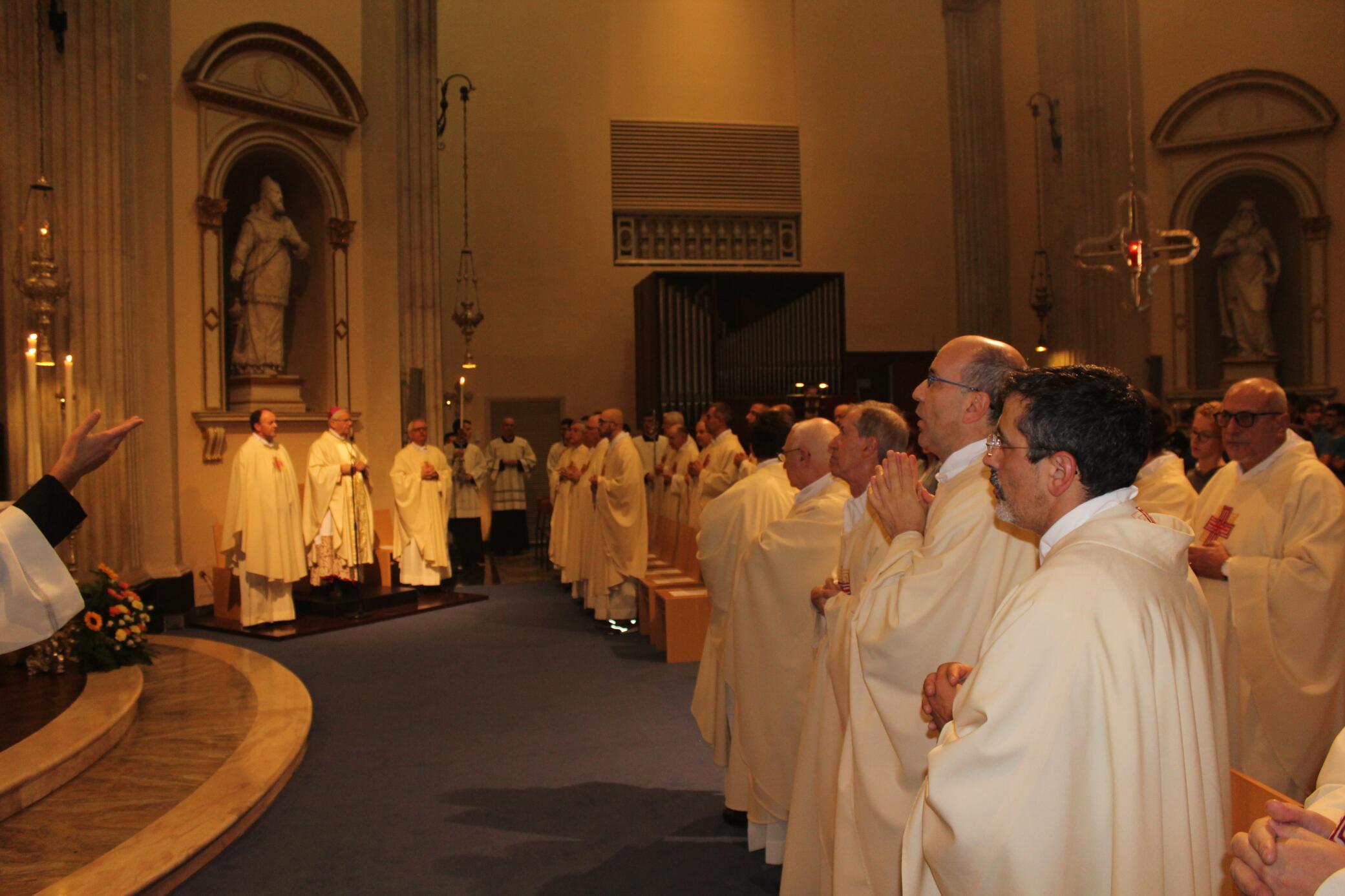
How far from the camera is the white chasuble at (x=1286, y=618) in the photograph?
4.08 m

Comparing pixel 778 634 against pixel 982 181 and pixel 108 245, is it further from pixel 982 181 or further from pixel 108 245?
pixel 982 181

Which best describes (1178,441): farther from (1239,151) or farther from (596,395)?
(596,395)

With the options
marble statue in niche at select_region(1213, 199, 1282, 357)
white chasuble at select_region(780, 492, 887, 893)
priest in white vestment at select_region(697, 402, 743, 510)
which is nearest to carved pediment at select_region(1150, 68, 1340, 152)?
marble statue in niche at select_region(1213, 199, 1282, 357)

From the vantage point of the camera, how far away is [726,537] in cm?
506

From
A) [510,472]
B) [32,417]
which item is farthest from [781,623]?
[510,472]

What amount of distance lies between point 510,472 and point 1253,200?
9401 mm

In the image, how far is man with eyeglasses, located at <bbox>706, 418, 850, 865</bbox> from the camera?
404 centimetres

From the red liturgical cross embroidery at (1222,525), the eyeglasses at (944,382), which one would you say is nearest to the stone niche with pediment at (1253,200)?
the red liturgical cross embroidery at (1222,525)

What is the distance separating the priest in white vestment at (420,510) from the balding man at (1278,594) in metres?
7.68

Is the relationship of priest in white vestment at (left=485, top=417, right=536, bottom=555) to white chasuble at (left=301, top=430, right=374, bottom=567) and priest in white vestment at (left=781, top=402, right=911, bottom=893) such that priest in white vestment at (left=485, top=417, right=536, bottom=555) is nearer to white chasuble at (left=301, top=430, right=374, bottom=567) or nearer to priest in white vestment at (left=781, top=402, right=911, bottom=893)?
white chasuble at (left=301, top=430, right=374, bottom=567)

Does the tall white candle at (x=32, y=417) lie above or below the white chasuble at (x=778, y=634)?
above

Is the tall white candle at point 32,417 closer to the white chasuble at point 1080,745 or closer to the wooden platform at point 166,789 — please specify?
the wooden platform at point 166,789

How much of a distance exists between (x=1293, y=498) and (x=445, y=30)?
1319 centimetres

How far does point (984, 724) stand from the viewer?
1.75 m
